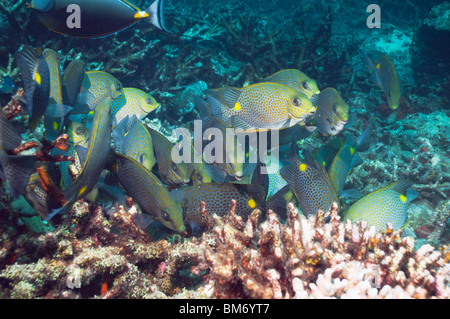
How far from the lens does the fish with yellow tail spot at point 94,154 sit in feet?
4.45

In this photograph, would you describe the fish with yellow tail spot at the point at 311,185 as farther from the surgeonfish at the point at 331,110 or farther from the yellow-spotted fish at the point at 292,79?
the yellow-spotted fish at the point at 292,79

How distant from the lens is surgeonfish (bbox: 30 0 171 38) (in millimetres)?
2463

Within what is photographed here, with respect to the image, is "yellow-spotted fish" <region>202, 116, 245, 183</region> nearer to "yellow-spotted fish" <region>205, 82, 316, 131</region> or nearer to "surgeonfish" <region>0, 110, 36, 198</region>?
"yellow-spotted fish" <region>205, 82, 316, 131</region>

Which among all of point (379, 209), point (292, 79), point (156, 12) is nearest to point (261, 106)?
point (292, 79)

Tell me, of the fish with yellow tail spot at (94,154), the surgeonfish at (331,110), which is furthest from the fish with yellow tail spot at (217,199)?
the surgeonfish at (331,110)

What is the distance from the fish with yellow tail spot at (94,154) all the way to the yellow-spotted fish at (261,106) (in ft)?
6.23

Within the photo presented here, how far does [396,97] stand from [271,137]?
231 centimetres

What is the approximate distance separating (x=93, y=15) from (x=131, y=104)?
1161 millimetres

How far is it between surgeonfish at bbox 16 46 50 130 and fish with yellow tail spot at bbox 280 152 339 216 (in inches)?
84.1

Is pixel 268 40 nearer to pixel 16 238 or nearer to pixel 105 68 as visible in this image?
pixel 105 68

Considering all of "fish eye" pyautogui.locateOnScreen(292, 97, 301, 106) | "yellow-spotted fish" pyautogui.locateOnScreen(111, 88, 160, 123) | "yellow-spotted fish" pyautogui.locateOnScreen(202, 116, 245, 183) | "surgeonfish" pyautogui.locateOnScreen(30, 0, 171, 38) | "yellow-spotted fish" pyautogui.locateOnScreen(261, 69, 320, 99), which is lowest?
"yellow-spotted fish" pyautogui.locateOnScreen(202, 116, 245, 183)

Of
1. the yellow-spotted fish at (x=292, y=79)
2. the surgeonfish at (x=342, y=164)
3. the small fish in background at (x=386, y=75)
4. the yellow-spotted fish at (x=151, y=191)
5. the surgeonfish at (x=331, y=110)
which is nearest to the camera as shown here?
the yellow-spotted fish at (x=151, y=191)

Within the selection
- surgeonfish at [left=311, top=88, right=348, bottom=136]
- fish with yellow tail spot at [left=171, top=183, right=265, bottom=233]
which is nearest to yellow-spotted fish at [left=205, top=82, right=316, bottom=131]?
surgeonfish at [left=311, top=88, right=348, bottom=136]
